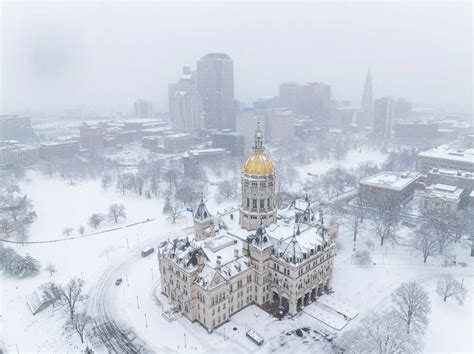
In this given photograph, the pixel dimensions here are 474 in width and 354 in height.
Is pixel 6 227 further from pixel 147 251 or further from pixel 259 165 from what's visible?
pixel 259 165

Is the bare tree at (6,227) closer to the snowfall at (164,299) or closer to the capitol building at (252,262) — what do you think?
the snowfall at (164,299)

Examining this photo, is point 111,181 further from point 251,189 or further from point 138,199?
point 251,189

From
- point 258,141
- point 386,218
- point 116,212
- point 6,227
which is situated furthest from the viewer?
point 116,212

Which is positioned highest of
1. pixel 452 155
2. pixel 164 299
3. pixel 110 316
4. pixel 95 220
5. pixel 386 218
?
pixel 452 155

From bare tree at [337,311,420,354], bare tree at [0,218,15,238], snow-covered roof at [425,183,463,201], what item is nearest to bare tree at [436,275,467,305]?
bare tree at [337,311,420,354]

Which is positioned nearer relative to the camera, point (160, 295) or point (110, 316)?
point (110, 316)

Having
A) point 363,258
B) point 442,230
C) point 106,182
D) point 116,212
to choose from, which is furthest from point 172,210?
point 442,230

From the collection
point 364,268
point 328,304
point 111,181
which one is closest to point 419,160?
point 364,268
